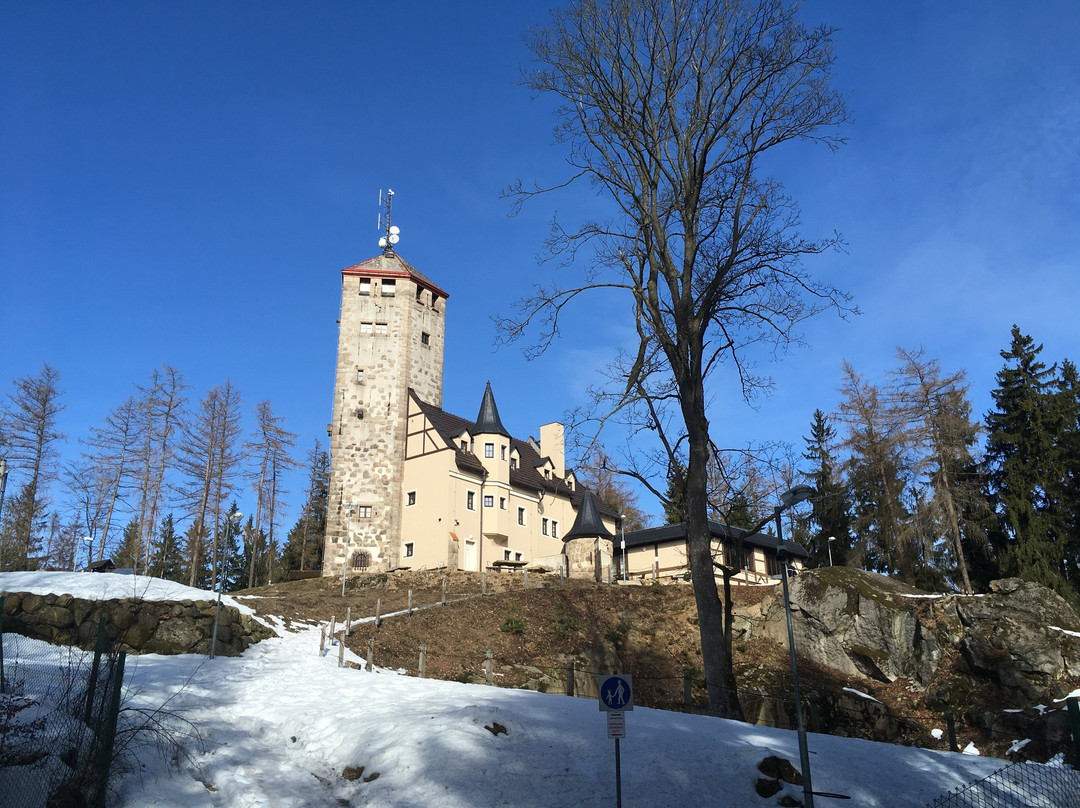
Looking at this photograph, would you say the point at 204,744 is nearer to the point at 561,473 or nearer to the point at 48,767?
the point at 48,767

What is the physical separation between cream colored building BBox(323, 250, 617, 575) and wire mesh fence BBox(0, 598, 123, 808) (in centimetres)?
3004

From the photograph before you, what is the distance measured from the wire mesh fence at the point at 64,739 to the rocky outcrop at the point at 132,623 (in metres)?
6.30

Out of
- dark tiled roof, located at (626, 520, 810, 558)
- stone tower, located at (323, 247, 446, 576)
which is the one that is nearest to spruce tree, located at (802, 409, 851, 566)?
dark tiled roof, located at (626, 520, 810, 558)

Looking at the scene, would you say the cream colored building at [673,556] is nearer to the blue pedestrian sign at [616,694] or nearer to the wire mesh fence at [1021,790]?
the wire mesh fence at [1021,790]

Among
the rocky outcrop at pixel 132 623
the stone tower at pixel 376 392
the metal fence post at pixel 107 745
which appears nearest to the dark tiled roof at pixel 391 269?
the stone tower at pixel 376 392

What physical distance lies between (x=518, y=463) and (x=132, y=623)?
30.6 meters

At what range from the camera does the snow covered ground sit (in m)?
9.88

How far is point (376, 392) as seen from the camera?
44531mm

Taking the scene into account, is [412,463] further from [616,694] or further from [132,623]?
[616,694]

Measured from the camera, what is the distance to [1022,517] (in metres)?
33.7

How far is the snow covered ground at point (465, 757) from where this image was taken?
32.4 feet

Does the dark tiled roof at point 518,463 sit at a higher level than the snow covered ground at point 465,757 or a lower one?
higher

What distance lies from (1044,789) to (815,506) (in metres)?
39.6

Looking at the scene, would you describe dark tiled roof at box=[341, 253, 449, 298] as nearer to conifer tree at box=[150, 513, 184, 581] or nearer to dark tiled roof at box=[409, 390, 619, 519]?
dark tiled roof at box=[409, 390, 619, 519]
